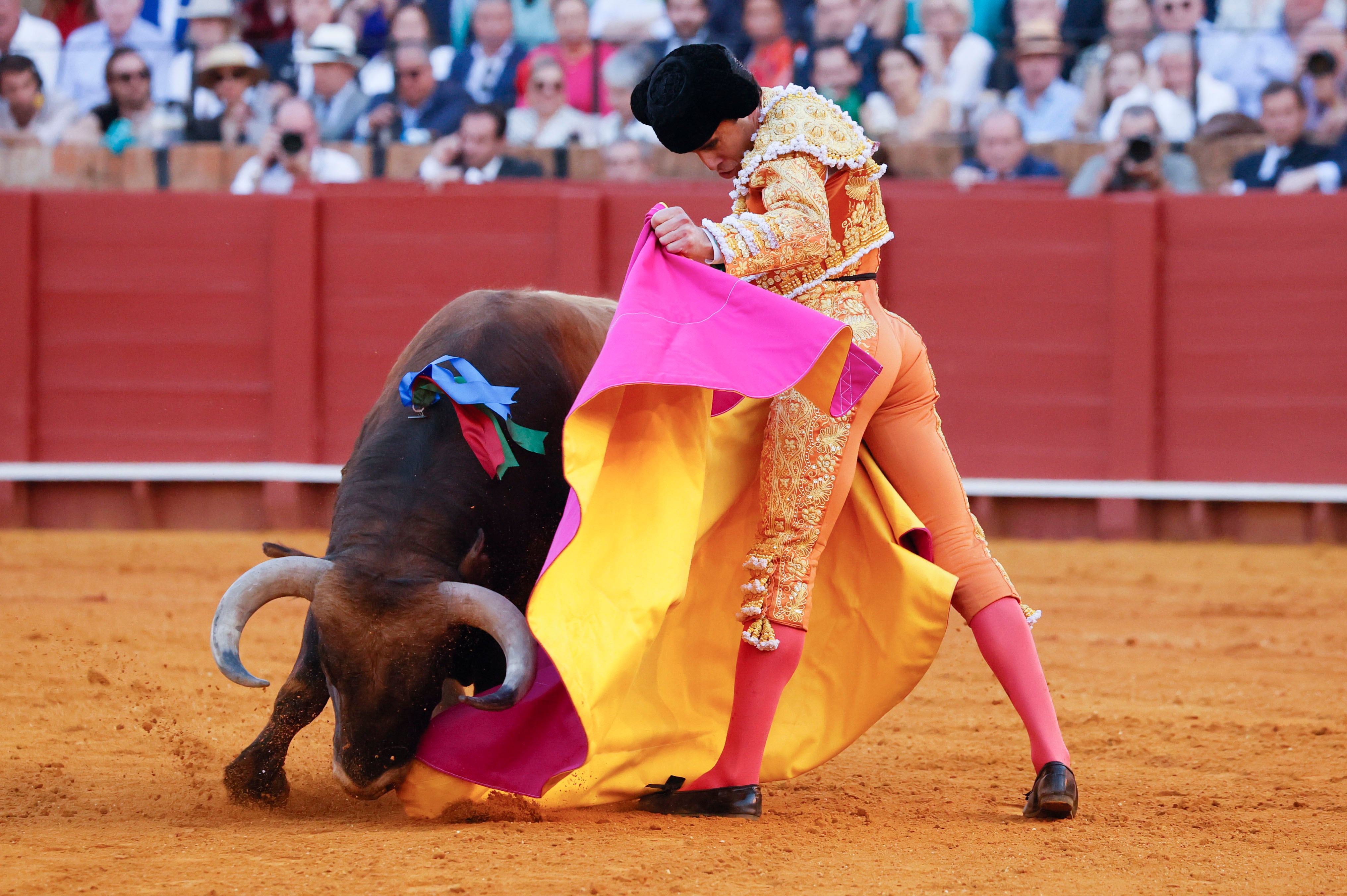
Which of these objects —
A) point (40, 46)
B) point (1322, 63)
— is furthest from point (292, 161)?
point (1322, 63)

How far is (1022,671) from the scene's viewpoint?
7.99 ft

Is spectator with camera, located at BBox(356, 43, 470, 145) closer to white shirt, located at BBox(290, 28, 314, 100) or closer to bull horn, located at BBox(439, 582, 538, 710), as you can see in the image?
white shirt, located at BBox(290, 28, 314, 100)

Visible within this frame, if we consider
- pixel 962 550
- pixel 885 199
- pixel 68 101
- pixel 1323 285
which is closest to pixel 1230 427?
pixel 1323 285

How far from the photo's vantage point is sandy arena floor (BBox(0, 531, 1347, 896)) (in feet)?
6.61

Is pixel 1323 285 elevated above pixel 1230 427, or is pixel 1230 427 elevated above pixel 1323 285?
pixel 1323 285

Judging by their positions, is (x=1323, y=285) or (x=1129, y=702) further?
(x=1323, y=285)

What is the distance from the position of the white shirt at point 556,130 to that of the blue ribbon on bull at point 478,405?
4723 mm

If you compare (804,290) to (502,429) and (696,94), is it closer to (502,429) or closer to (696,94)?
(696,94)

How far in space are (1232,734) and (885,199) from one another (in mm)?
3943

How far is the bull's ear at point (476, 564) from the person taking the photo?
243 centimetres

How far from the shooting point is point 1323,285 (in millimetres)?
6664

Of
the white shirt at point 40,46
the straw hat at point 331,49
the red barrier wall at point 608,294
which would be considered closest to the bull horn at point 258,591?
the red barrier wall at point 608,294

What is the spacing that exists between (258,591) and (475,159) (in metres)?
4.93

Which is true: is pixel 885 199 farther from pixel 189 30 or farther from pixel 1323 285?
pixel 189 30
